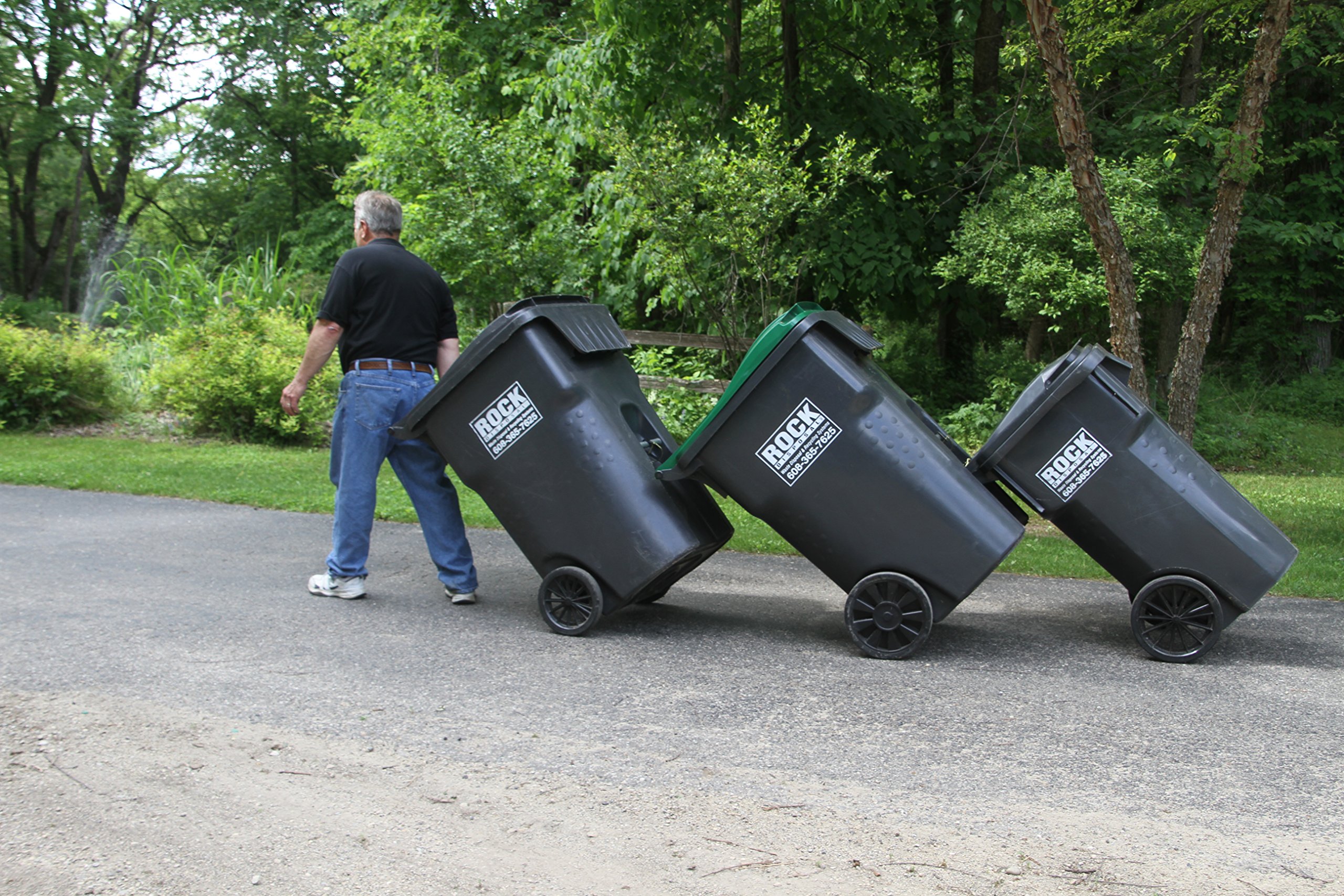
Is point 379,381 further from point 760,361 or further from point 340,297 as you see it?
point 760,361

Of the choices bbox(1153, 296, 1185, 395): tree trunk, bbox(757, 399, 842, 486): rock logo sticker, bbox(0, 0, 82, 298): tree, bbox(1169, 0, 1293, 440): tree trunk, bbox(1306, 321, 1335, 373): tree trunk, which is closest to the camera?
bbox(757, 399, 842, 486): rock logo sticker

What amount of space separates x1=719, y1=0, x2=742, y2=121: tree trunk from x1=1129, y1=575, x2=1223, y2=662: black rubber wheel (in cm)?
949

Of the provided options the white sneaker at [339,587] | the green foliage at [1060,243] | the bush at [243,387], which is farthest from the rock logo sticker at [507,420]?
the green foliage at [1060,243]

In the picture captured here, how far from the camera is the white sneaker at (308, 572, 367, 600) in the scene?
5.42 metres

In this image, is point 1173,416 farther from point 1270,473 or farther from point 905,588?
point 1270,473

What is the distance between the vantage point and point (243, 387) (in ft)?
38.2

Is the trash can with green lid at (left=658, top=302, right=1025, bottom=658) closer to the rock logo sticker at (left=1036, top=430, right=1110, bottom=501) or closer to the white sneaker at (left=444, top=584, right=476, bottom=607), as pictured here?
the rock logo sticker at (left=1036, top=430, right=1110, bottom=501)

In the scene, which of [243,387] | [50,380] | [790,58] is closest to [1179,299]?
[790,58]

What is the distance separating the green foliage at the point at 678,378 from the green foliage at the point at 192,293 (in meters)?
5.04

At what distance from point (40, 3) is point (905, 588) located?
2815cm

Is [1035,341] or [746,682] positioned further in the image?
[1035,341]

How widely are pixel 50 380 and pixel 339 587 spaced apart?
818cm

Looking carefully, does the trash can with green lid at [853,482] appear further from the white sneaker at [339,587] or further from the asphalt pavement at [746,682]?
the white sneaker at [339,587]

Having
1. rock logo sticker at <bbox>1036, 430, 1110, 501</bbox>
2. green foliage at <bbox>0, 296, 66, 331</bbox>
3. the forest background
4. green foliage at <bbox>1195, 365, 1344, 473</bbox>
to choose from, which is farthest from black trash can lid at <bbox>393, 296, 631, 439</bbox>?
green foliage at <bbox>0, 296, 66, 331</bbox>
